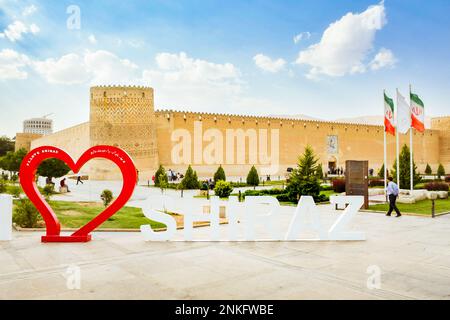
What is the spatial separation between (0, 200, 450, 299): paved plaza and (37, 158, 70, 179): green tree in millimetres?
11108

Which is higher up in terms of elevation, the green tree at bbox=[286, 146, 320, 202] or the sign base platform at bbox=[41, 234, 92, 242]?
the green tree at bbox=[286, 146, 320, 202]

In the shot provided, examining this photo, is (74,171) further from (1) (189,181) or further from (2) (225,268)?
(1) (189,181)

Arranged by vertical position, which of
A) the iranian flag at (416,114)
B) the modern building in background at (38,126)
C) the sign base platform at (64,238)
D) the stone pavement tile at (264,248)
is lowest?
the stone pavement tile at (264,248)

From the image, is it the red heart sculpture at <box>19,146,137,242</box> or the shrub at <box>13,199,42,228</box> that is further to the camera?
the shrub at <box>13,199,42,228</box>

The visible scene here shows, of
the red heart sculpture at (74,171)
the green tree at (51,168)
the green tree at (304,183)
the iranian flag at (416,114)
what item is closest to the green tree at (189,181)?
the green tree at (51,168)

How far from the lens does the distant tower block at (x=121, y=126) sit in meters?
24.7

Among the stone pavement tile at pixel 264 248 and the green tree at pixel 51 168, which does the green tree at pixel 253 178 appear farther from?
the stone pavement tile at pixel 264 248

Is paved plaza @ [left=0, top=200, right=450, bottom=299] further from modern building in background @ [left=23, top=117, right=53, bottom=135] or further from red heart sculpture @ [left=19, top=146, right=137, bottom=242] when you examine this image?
modern building in background @ [left=23, top=117, right=53, bottom=135]

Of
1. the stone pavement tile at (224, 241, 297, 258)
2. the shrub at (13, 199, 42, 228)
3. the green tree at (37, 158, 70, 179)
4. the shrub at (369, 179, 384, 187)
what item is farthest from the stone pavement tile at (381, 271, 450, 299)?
the green tree at (37, 158, 70, 179)

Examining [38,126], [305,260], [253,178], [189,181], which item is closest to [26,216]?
[305,260]

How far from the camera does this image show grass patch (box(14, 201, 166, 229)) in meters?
7.98

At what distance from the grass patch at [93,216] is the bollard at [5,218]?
1.40m
